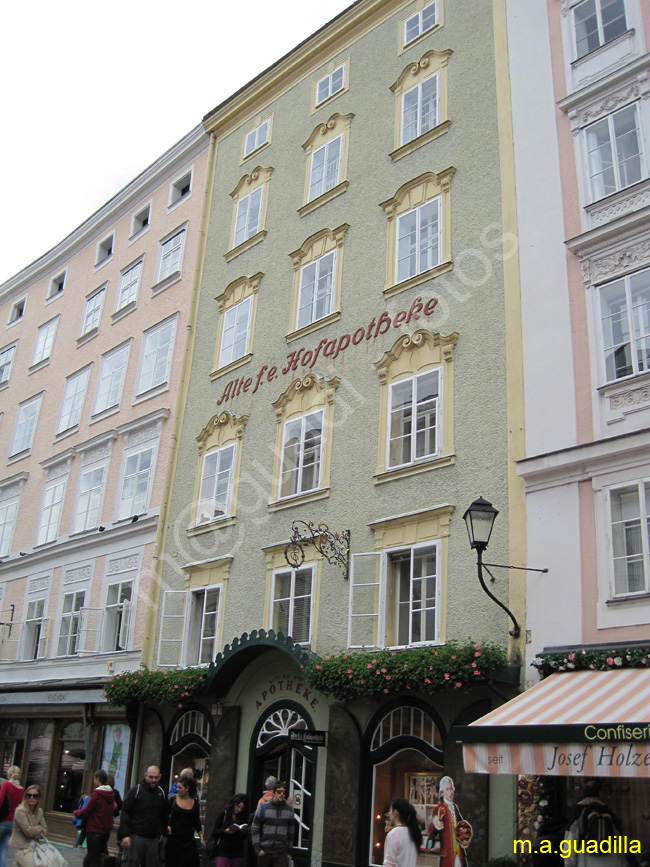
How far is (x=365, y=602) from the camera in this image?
48.8 feet

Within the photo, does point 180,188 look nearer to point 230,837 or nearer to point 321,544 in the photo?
point 321,544

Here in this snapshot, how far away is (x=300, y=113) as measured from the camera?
896 inches

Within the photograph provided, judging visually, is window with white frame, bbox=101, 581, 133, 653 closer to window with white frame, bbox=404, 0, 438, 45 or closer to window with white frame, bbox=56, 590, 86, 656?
window with white frame, bbox=56, 590, 86, 656

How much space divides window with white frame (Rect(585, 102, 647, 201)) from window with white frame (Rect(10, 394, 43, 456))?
68.0 feet

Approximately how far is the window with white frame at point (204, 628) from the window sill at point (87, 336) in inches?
464

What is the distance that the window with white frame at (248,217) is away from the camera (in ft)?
73.9

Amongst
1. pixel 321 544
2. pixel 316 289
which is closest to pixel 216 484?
pixel 321 544

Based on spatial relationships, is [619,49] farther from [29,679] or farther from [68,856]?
[29,679]

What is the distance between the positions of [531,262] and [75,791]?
16541mm

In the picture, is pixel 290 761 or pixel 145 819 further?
pixel 290 761

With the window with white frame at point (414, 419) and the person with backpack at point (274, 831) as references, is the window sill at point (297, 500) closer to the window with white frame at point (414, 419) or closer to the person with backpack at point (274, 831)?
the window with white frame at point (414, 419)

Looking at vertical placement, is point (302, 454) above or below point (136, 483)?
below

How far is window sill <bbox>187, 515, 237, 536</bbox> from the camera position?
61.6 ft

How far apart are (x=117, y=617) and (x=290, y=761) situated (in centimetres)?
777
